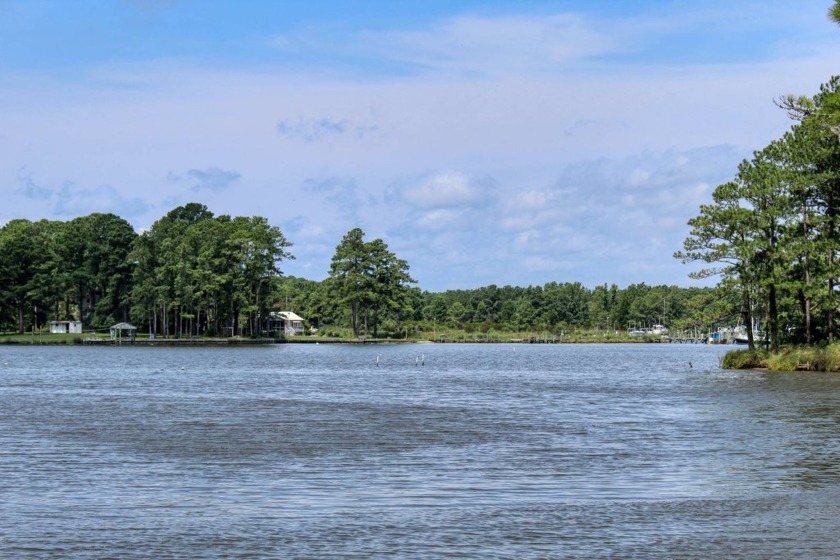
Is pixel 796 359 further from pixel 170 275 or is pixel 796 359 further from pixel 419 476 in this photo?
pixel 170 275

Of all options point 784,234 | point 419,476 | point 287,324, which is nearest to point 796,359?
point 784,234

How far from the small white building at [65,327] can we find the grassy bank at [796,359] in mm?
115667

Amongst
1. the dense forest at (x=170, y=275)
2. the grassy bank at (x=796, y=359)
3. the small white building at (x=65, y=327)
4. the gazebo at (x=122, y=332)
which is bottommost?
the grassy bank at (x=796, y=359)

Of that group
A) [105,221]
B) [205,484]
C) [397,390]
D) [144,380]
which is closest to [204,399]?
[397,390]

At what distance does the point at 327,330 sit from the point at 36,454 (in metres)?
155

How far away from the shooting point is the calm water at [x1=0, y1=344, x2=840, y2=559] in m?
15.4

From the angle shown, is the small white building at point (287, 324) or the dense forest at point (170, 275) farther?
the small white building at point (287, 324)

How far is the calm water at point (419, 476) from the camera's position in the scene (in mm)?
15367

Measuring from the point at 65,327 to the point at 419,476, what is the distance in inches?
5831

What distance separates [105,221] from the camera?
158500 millimetres

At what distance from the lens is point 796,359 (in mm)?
62562

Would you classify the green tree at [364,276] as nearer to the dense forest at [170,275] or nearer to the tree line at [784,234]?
the dense forest at [170,275]

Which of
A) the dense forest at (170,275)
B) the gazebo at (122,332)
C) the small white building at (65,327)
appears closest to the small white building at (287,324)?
the dense forest at (170,275)

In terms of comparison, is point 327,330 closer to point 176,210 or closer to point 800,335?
point 176,210
